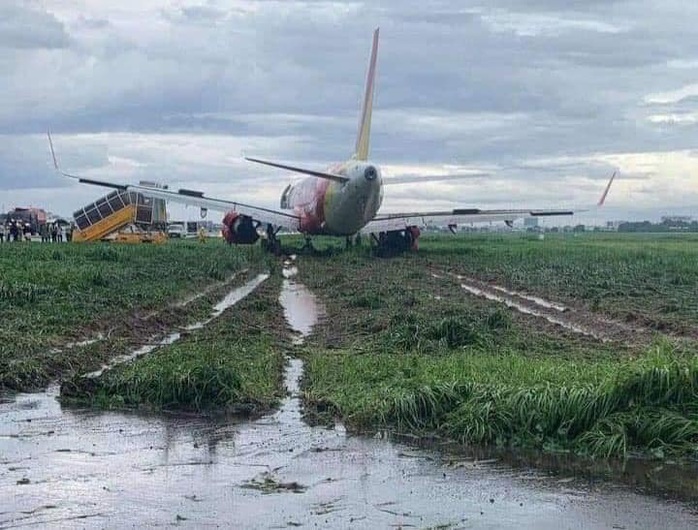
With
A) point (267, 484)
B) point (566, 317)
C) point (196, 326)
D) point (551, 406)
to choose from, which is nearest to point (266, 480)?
point (267, 484)

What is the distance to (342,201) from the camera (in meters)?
48.3

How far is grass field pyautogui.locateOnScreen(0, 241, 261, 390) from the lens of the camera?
610 inches

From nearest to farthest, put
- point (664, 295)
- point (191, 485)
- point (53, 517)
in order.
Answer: point (53, 517) → point (191, 485) → point (664, 295)

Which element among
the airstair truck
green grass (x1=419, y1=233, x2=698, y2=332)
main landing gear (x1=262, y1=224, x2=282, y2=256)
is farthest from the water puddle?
the airstair truck

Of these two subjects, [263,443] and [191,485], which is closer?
[191,485]

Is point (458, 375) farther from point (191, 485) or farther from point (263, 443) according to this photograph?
point (191, 485)

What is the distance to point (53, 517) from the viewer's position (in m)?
8.02

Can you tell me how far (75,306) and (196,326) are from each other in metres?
2.41

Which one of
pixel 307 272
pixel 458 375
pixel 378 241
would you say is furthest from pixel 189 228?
pixel 458 375

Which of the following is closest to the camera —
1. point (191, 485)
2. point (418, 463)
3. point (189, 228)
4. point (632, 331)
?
point (191, 485)

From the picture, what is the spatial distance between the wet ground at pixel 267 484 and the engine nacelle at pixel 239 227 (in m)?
42.9

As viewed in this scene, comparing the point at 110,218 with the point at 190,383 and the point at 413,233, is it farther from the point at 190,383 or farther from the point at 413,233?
the point at 190,383

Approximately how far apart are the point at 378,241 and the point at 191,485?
47.5 m

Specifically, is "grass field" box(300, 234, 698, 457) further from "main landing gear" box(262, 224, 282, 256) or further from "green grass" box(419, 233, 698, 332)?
"main landing gear" box(262, 224, 282, 256)
